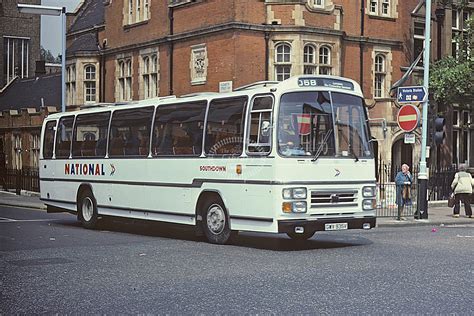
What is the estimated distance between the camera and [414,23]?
38500mm

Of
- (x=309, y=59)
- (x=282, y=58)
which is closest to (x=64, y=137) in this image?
(x=282, y=58)

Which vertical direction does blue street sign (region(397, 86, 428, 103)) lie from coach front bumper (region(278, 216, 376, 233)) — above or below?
above

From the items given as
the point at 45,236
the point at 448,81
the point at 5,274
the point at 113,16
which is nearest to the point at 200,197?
the point at 45,236

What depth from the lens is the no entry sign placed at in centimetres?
2381

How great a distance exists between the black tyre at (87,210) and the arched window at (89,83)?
22.6m

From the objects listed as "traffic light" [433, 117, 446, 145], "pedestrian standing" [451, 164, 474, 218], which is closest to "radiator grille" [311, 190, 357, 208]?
"traffic light" [433, 117, 446, 145]

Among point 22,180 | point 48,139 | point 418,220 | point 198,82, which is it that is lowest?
point 418,220

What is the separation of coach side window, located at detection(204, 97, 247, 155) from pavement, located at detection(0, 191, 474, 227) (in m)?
7.88

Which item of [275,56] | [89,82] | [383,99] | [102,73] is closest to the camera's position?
[275,56]

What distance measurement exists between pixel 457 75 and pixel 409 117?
10359mm

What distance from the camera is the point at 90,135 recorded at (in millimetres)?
20969

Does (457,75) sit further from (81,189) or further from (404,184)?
(81,189)

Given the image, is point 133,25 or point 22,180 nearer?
point 22,180

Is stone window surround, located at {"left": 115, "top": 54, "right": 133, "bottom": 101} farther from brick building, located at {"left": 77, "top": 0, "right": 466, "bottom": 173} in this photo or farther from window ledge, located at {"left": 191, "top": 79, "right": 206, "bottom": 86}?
window ledge, located at {"left": 191, "top": 79, "right": 206, "bottom": 86}
